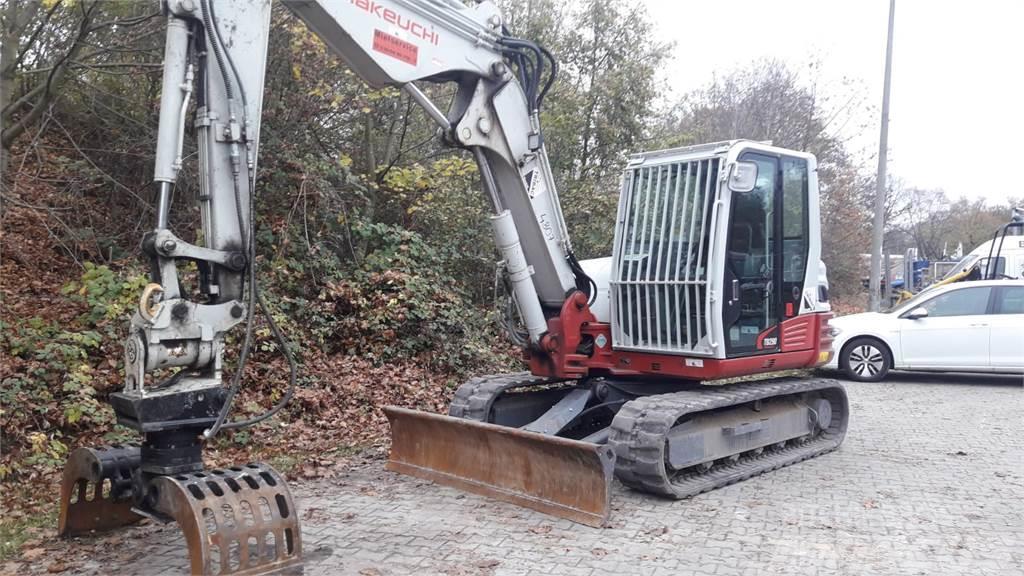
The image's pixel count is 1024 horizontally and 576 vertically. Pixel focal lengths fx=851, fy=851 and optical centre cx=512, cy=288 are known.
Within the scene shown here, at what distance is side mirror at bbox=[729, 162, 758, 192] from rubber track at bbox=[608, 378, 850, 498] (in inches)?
67.1

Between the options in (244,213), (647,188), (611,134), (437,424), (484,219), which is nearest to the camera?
(244,213)

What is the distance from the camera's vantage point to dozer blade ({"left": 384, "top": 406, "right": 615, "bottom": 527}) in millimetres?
5738

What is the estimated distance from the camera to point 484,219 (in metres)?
13.3

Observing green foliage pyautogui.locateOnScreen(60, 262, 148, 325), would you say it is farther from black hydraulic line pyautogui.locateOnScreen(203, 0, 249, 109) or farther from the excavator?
black hydraulic line pyautogui.locateOnScreen(203, 0, 249, 109)

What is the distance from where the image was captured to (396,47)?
5.73 meters

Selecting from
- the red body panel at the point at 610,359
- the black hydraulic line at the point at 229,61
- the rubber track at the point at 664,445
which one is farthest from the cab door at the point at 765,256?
the black hydraulic line at the point at 229,61

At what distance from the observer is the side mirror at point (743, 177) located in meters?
6.83

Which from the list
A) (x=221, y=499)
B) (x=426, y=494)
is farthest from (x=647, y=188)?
(x=221, y=499)

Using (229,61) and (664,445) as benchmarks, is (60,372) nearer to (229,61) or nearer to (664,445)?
(229,61)

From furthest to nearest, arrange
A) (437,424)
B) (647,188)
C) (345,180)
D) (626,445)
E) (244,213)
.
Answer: (345,180)
(647,188)
(437,424)
(626,445)
(244,213)

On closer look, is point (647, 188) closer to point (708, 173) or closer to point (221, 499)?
point (708, 173)

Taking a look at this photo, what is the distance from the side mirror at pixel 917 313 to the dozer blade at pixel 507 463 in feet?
29.3

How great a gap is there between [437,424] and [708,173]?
299 cm

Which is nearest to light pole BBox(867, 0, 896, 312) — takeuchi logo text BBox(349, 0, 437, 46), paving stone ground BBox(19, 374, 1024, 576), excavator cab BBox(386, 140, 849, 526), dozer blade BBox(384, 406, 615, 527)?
paving stone ground BBox(19, 374, 1024, 576)
